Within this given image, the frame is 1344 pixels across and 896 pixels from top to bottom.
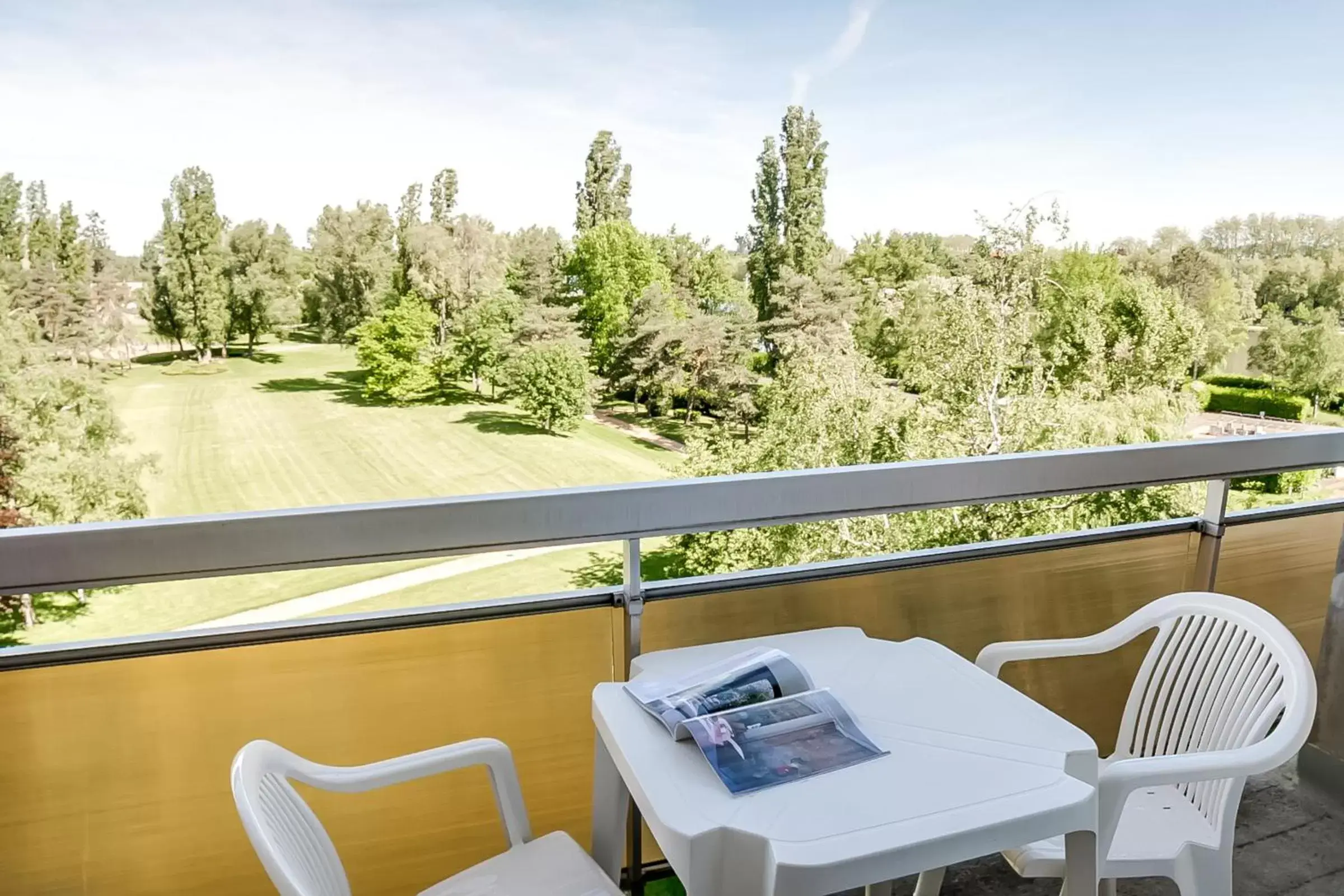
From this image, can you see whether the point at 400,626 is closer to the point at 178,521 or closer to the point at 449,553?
the point at 449,553

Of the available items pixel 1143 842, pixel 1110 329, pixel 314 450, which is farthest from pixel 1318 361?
pixel 1143 842

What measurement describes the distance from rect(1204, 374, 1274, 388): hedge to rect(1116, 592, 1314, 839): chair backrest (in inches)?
892

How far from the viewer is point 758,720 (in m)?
1.26

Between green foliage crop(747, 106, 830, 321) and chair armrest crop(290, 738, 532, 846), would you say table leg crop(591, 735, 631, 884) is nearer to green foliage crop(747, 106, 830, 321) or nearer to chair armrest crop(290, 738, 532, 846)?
chair armrest crop(290, 738, 532, 846)

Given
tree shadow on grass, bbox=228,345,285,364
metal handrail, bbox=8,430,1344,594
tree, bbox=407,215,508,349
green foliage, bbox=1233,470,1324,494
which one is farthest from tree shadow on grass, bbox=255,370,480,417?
metal handrail, bbox=8,430,1344,594

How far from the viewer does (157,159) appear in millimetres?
20875

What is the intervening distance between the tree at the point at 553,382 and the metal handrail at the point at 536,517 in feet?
62.8

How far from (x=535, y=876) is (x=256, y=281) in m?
21.4

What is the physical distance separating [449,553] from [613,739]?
1.20ft

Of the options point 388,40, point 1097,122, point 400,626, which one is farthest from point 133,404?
point 1097,122

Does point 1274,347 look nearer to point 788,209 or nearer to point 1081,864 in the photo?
point 788,209

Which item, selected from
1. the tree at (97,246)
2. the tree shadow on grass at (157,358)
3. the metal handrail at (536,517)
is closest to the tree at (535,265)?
the tree shadow on grass at (157,358)

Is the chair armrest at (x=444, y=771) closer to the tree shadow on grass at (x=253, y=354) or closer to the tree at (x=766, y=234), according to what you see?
the tree at (x=766, y=234)

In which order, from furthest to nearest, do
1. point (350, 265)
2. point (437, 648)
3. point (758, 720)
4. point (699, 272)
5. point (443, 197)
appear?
point (699, 272), point (443, 197), point (350, 265), point (437, 648), point (758, 720)
